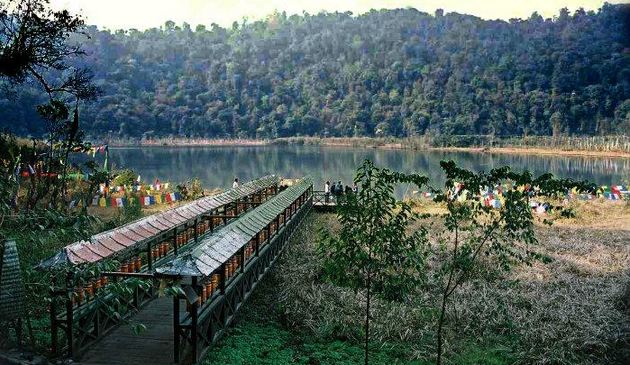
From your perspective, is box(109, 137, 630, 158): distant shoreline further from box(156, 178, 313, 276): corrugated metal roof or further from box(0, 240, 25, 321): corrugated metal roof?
box(0, 240, 25, 321): corrugated metal roof

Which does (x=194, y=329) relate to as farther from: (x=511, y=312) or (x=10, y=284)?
(x=511, y=312)

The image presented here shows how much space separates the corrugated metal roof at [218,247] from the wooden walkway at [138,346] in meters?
1.40

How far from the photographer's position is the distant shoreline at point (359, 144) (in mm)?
63438

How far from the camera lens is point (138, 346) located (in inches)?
318

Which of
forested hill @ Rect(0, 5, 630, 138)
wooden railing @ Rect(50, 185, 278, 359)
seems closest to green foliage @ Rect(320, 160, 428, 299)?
wooden railing @ Rect(50, 185, 278, 359)

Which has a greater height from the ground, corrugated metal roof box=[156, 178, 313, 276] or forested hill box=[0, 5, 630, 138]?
forested hill box=[0, 5, 630, 138]

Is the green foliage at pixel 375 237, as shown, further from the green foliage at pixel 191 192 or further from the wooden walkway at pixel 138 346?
the green foliage at pixel 191 192

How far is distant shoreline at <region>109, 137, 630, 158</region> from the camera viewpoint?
63438mm

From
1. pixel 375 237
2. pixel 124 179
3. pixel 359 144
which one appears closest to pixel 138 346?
pixel 375 237

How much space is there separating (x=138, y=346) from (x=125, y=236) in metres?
1.83

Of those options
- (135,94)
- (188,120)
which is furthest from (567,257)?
(135,94)

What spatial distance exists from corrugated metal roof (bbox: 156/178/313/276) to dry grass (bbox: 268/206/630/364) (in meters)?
1.59

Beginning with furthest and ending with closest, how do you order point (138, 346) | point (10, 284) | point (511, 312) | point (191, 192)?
1. point (191, 192)
2. point (511, 312)
3. point (138, 346)
4. point (10, 284)

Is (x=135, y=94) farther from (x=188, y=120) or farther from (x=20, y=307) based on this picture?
(x=20, y=307)
